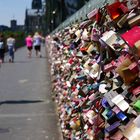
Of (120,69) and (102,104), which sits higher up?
(120,69)

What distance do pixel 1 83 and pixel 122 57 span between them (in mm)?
16327

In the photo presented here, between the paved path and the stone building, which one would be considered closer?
the paved path

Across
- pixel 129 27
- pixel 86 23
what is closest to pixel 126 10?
pixel 129 27

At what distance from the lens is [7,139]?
353 inches

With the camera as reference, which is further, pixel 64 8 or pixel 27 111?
pixel 64 8

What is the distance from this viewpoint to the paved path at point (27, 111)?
9.41 m

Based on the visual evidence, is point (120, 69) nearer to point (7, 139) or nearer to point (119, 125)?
point (119, 125)

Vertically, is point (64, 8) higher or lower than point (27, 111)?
higher

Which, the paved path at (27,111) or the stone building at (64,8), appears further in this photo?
the stone building at (64,8)

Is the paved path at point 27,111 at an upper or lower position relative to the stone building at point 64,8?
lower

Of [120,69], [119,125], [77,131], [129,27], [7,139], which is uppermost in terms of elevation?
[129,27]

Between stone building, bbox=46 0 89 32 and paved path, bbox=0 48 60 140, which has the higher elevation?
stone building, bbox=46 0 89 32

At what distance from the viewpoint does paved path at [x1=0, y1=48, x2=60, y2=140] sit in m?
9.41

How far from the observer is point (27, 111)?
11883 mm
